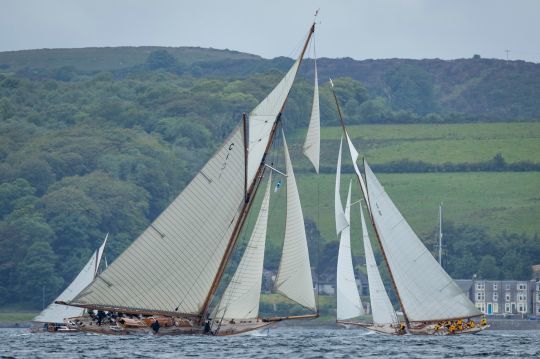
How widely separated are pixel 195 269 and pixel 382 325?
2103 centimetres

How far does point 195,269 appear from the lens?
8612cm

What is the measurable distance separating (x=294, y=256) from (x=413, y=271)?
33.2ft

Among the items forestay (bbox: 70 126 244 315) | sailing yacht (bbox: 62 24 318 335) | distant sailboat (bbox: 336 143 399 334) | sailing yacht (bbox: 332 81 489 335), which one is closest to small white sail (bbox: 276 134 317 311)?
sailing yacht (bbox: 62 24 318 335)

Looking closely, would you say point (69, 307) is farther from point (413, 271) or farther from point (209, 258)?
point (209, 258)

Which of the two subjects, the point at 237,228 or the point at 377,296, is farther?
the point at 377,296

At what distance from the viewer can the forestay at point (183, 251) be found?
83.5 meters

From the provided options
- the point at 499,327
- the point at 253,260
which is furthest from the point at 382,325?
the point at 499,327

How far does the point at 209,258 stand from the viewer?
86688 mm

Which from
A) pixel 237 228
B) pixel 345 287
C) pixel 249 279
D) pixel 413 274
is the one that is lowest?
pixel 249 279

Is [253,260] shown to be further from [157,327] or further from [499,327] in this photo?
[499,327]

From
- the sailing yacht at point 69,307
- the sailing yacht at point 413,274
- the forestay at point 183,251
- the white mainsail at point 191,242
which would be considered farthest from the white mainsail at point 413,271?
the sailing yacht at point 69,307

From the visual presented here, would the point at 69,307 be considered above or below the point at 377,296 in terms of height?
below

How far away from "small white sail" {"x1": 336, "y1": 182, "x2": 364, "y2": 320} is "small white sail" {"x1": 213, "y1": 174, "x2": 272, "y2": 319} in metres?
15.2

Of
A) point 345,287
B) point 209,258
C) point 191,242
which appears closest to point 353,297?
point 345,287
